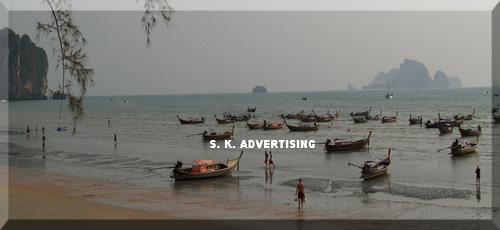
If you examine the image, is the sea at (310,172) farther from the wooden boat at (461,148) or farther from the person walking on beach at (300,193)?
the person walking on beach at (300,193)

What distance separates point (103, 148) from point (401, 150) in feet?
83.7

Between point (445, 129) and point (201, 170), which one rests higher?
point (445, 129)

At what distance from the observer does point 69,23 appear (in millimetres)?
6469

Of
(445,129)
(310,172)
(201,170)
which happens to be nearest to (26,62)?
(201,170)

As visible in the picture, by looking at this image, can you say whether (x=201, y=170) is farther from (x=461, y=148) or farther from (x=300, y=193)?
(x=461, y=148)

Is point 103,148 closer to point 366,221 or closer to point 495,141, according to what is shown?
point 366,221

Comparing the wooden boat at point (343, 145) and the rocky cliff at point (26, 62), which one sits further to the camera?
the wooden boat at point (343, 145)

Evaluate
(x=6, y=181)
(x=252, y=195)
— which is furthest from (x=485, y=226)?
(x=6, y=181)

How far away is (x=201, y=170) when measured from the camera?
85.7ft

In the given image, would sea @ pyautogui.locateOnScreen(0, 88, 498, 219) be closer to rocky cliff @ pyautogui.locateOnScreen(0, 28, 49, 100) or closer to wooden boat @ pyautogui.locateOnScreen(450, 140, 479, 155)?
wooden boat @ pyautogui.locateOnScreen(450, 140, 479, 155)

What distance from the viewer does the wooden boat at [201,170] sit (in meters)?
25.6

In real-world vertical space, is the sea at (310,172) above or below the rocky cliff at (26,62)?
below

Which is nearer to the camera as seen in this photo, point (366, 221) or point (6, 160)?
point (366, 221)

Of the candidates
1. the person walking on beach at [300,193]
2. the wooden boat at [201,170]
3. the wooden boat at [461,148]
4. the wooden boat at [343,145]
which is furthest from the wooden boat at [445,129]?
the person walking on beach at [300,193]
